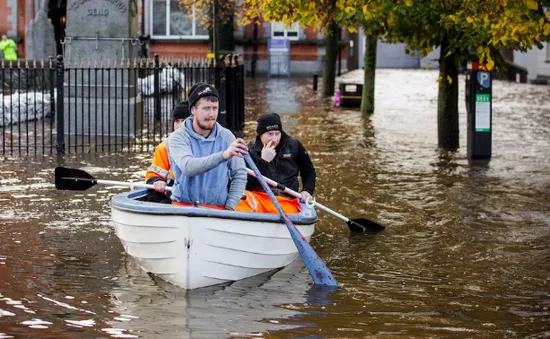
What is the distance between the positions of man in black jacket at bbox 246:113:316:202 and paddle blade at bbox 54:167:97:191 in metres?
1.69

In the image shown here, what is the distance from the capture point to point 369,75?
28688 millimetres

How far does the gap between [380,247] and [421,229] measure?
1.11 m

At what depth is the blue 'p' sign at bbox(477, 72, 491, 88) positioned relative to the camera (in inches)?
726

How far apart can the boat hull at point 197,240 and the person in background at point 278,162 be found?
74 cm

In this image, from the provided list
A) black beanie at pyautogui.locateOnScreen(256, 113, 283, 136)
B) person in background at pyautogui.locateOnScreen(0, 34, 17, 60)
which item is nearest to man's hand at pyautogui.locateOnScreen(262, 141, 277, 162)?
black beanie at pyautogui.locateOnScreen(256, 113, 283, 136)

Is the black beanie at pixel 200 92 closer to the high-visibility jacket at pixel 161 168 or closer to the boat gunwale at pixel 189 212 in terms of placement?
the boat gunwale at pixel 189 212

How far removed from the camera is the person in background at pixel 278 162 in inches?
430

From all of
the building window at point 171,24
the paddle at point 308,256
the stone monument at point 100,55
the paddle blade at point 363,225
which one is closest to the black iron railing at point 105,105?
the stone monument at point 100,55

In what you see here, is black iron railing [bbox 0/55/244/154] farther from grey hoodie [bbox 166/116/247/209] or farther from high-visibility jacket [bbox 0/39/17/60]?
high-visibility jacket [bbox 0/39/17/60]

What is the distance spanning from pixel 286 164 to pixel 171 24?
3893 cm

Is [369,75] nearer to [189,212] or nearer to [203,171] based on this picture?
[203,171]

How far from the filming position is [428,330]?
28.0 ft

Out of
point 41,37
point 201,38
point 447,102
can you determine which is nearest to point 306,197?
point 447,102

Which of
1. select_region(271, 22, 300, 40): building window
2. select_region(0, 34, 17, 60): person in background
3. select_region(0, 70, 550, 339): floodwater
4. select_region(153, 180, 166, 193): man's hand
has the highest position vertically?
select_region(271, 22, 300, 40): building window
